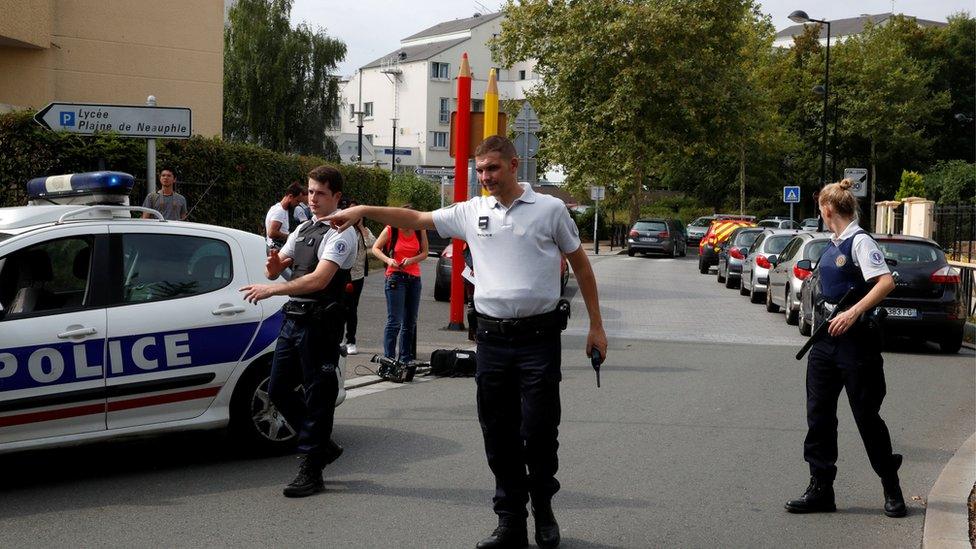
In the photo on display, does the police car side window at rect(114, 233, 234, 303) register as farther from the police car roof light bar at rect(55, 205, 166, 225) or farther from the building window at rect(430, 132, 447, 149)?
the building window at rect(430, 132, 447, 149)

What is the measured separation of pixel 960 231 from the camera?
2606 cm

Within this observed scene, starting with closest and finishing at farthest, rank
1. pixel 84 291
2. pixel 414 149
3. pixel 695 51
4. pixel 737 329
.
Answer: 1. pixel 84 291
2. pixel 737 329
3. pixel 695 51
4. pixel 414 149

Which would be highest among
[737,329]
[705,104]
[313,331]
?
[705,104]

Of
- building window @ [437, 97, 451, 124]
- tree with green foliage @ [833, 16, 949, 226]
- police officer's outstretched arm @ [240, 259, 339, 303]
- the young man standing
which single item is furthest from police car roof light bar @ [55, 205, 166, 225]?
building window @ [437, 97, 451, 124]

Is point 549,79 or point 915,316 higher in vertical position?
point 549,79

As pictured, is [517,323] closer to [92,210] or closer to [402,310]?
[92,210]

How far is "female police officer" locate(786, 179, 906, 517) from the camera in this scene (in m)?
6.12

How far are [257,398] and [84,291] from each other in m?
1.31

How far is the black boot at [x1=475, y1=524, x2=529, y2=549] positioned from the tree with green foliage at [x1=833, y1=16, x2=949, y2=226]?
62.4 m

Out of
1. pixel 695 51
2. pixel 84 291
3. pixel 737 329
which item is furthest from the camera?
pixel 695 51

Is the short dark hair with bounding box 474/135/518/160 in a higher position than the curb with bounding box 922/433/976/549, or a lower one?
higher

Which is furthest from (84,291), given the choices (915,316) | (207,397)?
(915,316)

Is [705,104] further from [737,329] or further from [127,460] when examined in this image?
[127,460]

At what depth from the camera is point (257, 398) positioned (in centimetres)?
734
